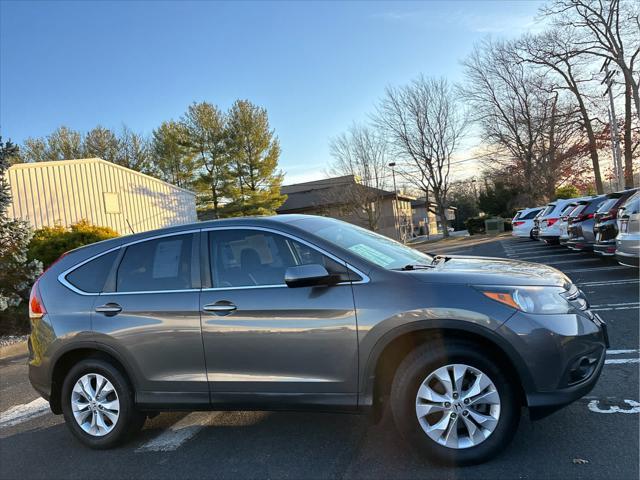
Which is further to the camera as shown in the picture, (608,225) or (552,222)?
(552,222)

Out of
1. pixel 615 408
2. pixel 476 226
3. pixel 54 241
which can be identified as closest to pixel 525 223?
pixel 476 226

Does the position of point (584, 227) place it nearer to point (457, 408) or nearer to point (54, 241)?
point (457, 408)

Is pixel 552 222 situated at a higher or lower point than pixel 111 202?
lower

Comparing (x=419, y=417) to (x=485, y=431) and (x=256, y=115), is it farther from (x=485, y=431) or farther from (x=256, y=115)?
(x=256, y=115)

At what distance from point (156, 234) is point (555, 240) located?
1604cm

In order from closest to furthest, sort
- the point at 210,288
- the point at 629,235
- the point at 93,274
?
the point at 210,288
the point at 93,274
the point at 629,235

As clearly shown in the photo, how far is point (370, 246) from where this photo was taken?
3.87 meters

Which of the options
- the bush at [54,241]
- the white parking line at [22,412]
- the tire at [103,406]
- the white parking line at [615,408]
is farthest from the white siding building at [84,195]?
the white parking line at [615,408]

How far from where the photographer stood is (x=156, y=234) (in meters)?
4.10

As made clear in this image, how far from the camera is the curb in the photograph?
871cm

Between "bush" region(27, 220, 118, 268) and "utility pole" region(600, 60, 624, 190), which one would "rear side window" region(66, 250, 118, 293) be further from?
"utility pole" region(600, 60, 624, 190)

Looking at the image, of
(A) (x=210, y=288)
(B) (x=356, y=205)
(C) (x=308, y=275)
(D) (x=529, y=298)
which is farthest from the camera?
(B) (x=356, y=205)

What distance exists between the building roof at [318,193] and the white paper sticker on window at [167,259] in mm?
31225

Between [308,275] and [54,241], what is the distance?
11118mm
